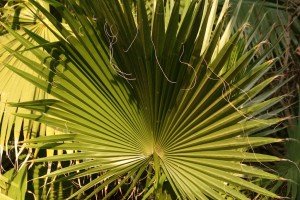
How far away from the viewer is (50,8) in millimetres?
2852

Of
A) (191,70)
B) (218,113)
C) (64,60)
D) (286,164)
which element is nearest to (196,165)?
(218,113)

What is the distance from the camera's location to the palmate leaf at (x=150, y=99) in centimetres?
177

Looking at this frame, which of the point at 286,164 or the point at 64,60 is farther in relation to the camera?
the point at 286,164

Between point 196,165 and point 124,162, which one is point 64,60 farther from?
point 196,165

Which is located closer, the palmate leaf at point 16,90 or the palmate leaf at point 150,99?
the palmate leaf at point 150,99

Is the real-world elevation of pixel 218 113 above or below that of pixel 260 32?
below

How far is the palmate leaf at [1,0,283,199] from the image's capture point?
177cm

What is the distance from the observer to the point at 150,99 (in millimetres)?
1923

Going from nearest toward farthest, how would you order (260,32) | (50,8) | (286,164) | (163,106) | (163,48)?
(163,48)
(163,106)
(286,164)
(50,8)
(260,32)

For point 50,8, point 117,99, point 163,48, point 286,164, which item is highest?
point 50,8

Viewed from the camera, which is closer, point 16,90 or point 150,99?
point 150,99

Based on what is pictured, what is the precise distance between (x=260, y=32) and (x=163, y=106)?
153 cm

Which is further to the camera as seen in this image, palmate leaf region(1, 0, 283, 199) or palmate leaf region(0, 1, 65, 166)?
palmate leaf region(0, 1, 65, 166)

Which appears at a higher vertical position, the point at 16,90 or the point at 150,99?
the point at 16,90
